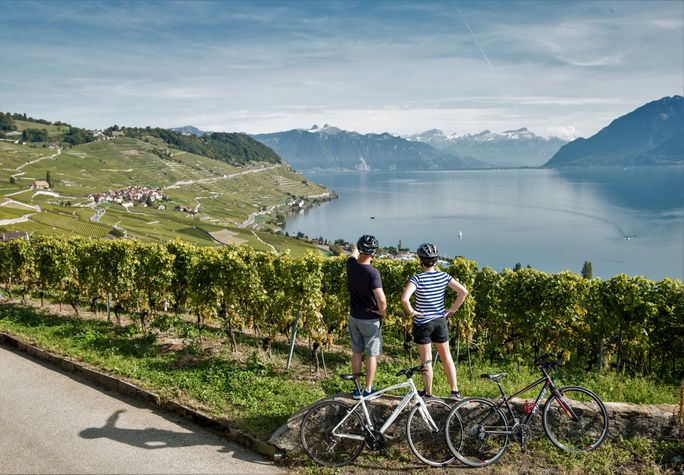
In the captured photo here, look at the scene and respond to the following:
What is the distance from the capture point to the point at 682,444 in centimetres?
648

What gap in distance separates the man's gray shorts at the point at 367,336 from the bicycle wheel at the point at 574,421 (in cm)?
245

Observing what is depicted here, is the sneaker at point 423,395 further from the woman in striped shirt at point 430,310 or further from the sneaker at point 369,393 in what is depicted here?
the sneaker at point 369,393

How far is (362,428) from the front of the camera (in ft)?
21.7

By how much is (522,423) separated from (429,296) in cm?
210

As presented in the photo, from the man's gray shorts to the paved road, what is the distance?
6.64 ft

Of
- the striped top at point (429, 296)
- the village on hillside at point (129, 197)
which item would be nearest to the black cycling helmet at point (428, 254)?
the striped top at point (429, 296)

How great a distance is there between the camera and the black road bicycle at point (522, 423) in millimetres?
6523

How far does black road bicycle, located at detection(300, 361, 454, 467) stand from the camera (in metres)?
6.56

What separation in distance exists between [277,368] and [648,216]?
181635 mm

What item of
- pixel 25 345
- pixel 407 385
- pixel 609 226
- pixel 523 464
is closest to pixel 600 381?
pixel 523 464

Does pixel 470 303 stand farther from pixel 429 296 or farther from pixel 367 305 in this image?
pixel 367 305

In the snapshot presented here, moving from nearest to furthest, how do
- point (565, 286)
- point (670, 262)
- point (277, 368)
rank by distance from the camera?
point (277, 368)
point (565, 286)
point (670, 262)

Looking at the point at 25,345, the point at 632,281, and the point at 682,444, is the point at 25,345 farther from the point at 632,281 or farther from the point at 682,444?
the point at 632,281

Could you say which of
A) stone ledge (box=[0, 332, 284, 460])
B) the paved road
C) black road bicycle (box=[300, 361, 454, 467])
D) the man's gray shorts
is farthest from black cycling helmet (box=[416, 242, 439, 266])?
the paved road
